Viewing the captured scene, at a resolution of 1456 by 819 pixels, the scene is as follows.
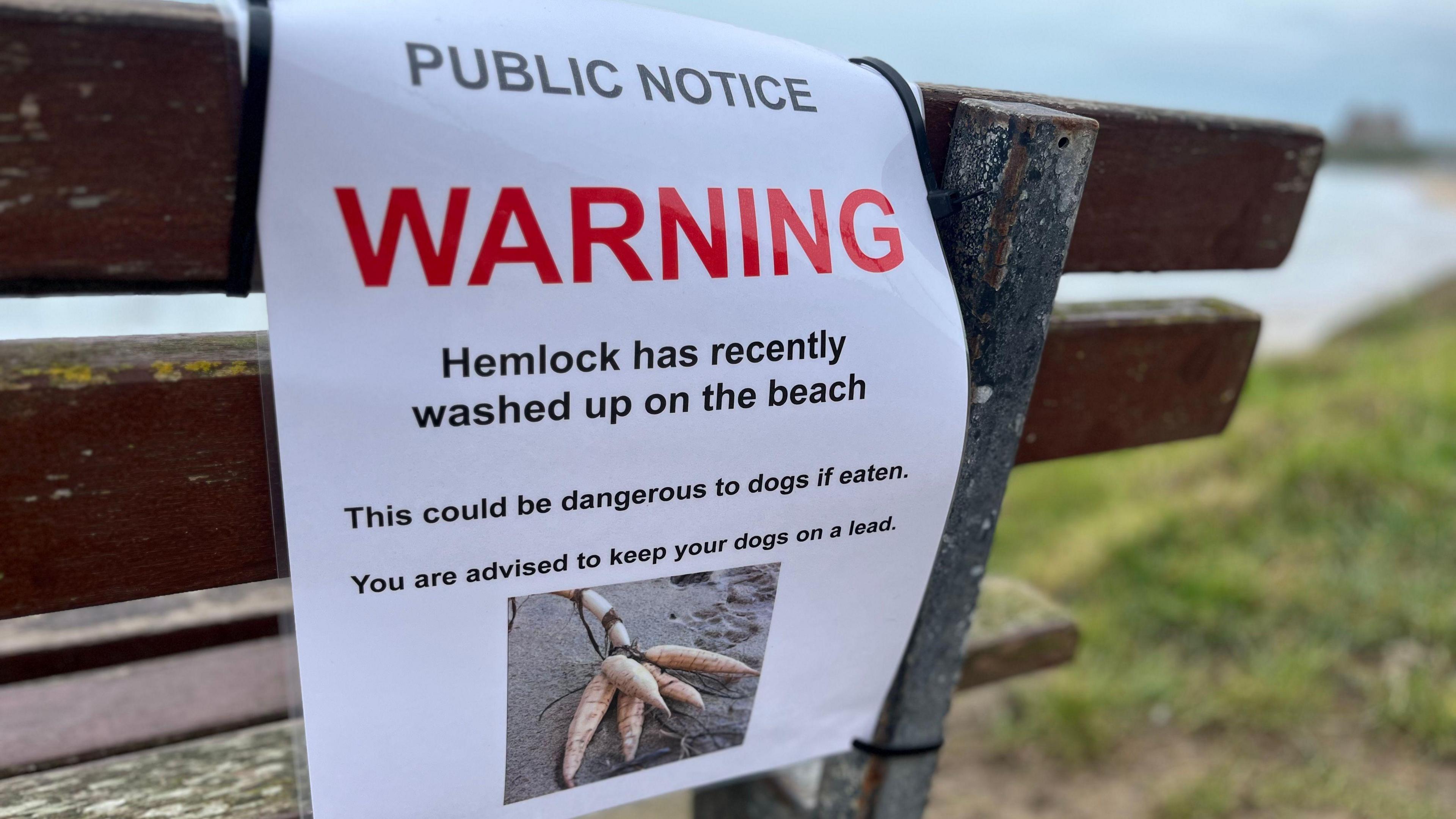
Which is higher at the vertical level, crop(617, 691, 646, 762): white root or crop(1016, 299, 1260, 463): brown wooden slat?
crop(1016, 299, 1260, 463): brown wooden slat

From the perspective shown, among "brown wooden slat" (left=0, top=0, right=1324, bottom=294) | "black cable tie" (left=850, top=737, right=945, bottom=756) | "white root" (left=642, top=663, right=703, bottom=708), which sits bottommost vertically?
"black cable tie" (left=850, top=737, right=945, bottom=756)

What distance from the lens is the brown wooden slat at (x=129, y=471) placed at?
0.67m

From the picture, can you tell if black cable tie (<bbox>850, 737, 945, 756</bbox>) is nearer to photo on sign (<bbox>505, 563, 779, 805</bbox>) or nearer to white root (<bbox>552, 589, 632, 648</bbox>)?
photo on sign (<bbox>505, 563, 779, 805</bbox>)

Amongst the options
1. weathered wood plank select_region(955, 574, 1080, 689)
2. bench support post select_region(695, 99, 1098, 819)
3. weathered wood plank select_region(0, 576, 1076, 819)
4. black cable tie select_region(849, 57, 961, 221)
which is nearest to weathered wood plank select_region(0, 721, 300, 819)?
weathered wood plank select_region(0, 576, 1076, 819)

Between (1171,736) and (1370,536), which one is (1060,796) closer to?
(1171,736)

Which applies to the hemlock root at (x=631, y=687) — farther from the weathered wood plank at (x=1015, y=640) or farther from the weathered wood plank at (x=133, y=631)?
A: the weathered wood plank at (x=1015, y=640)

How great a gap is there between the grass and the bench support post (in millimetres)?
1202

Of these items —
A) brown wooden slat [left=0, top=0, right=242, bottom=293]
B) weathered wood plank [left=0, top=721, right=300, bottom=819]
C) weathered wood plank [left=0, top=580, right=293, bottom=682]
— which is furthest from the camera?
weathered wood plank [left=0, top=580, right=293, bottom=682]

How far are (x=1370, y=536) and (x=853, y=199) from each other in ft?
8.37

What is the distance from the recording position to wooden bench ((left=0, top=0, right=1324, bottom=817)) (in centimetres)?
62

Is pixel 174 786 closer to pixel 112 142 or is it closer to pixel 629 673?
pixel 629 673

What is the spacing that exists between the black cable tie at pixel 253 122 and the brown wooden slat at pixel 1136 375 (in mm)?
811

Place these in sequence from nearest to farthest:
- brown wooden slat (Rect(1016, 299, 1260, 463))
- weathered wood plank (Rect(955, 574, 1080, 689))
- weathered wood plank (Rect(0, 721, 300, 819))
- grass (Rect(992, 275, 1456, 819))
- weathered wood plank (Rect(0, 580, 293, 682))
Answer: weathered wood plank (Rect(0, 721, 300, 819))
brown wooden slat (Rect(1016, 299, 1260, 463))
weathered wood plank (Rect(0, 580, 293, 682))
weathered wood plank (Rect(955, 574, 1080, 689))
grass (Rect(992, 275, 1456, 819))

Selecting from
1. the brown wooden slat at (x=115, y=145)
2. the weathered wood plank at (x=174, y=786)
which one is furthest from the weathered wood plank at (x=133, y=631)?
the brown wooden slat at (x=115, y=145)
